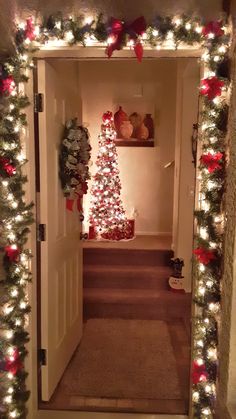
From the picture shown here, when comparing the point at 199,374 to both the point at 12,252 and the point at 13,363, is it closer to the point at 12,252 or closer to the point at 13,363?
the point at 13,363

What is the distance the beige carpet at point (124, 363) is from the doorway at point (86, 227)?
58 mm

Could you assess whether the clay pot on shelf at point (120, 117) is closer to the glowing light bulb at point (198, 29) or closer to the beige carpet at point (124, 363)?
the beige carpet at point (124, 363)

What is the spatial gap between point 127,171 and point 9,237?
3802 mm

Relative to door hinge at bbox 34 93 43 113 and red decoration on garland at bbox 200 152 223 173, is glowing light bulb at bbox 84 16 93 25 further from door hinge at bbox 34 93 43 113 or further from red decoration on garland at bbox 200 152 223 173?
red decoration on garland at bbox 200 152 223 173

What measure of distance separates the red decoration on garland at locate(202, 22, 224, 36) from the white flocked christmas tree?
3.30 m

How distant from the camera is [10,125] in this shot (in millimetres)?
1948

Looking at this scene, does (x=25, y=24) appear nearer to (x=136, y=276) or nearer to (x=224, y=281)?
(x=224, y=281)

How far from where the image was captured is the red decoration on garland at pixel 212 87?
1846 millimetres

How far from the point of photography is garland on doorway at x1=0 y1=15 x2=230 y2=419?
190cm

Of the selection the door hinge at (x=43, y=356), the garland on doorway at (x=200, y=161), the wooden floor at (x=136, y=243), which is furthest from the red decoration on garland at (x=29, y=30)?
the wooden floor at (x=136, y=243)

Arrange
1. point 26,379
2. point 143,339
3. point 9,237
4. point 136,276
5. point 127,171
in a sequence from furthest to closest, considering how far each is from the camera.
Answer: point 127,171
point 136,276
point 143,339
point 26,379
point 9,237

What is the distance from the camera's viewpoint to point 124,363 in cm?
307

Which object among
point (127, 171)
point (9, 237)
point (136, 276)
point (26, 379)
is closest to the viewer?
point (9, 237)

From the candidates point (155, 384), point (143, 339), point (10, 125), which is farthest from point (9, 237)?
point (143, 339)
